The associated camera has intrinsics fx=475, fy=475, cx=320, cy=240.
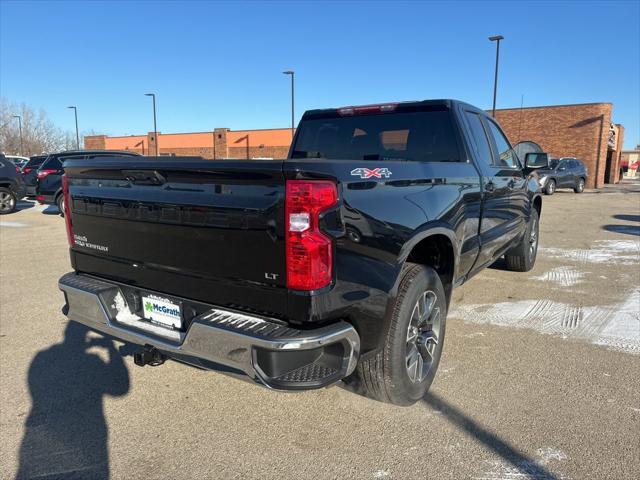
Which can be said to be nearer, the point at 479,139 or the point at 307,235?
the point at 307,235

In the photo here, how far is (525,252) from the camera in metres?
6.48

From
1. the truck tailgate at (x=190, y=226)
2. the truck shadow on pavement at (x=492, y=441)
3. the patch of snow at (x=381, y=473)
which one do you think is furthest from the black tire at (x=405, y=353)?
the truck tailgate at (x=190, y=226)

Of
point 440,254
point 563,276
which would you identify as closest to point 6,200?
point 440,254

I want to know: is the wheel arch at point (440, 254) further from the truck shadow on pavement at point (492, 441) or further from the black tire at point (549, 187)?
the black tire at point (549, 187)

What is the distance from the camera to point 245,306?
96.0 inches

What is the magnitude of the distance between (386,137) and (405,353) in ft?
7.00

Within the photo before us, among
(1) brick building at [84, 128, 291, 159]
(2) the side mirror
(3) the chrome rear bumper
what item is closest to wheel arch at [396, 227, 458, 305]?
(3) the chrome rear bumper

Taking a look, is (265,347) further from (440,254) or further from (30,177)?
(30,177)

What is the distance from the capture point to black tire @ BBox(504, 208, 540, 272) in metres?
6.40

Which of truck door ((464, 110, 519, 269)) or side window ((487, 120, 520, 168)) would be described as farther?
side window ((487, 120, 520, 168))

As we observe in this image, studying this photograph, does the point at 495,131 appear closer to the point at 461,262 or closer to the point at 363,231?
the point at 461,262

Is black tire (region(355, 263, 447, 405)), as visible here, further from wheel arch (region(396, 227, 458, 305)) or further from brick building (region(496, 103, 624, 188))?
brick building (region(496, 103, 624, 188))

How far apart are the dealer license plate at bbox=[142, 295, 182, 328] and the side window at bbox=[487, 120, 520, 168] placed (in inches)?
140

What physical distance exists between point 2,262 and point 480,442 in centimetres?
753
